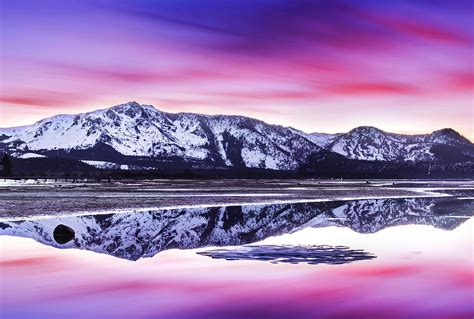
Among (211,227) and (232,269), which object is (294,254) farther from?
(211,227)

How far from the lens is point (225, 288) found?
56.1 ft

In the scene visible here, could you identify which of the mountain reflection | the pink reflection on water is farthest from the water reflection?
the pink reflection on water

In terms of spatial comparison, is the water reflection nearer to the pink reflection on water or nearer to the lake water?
the lake water

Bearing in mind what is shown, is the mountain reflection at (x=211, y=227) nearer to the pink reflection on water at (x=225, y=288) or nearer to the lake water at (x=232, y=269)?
the lake water at (x=232, y=269)

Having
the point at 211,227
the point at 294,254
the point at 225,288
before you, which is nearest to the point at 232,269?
the point at 225,288

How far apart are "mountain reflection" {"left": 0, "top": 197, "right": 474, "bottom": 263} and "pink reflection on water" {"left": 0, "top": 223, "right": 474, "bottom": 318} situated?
7.20 ft

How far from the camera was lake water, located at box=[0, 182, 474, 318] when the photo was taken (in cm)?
1471

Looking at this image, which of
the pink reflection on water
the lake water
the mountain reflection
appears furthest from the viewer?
the mountain reflection

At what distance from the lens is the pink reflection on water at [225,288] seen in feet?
47.0

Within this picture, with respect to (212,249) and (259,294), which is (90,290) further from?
(212,249)

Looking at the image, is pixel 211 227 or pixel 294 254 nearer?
pixel 294 254

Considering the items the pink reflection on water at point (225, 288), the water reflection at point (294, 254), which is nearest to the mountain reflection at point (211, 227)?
the water reflection at point (294, 254)

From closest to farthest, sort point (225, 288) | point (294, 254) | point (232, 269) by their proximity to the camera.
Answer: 1. point (225, 288)
2. point (232, 269)
3. point (294, 254)

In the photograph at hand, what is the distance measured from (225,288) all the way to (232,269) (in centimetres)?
333
